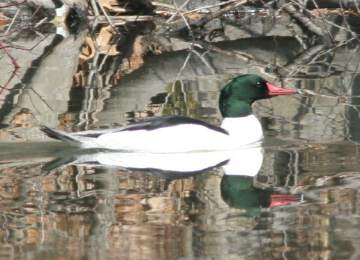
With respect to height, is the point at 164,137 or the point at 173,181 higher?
the point at 164,137

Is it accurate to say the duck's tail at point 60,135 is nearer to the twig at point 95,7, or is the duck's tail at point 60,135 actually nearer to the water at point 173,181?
the water at point 173,181

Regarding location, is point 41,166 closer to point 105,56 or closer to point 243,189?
point 243,189

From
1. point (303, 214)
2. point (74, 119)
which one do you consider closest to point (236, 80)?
point (74, 119)

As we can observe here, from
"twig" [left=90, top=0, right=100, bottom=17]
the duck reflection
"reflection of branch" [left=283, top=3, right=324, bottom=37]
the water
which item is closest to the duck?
the water

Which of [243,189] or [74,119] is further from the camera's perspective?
[74,119]

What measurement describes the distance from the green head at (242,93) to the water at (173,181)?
1.56ft

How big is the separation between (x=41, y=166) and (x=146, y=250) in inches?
130

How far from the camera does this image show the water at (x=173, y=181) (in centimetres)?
726

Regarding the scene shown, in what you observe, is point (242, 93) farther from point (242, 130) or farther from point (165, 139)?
point (165, 139)

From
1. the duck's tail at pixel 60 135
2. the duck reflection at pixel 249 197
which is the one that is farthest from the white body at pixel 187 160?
the duck reflection at pixel 249 197

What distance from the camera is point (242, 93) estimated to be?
37.3 ft

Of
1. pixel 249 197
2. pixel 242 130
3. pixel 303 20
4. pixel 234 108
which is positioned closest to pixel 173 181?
pixel 249 197

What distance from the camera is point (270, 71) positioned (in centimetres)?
1612

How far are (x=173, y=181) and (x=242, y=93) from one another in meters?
2.17
